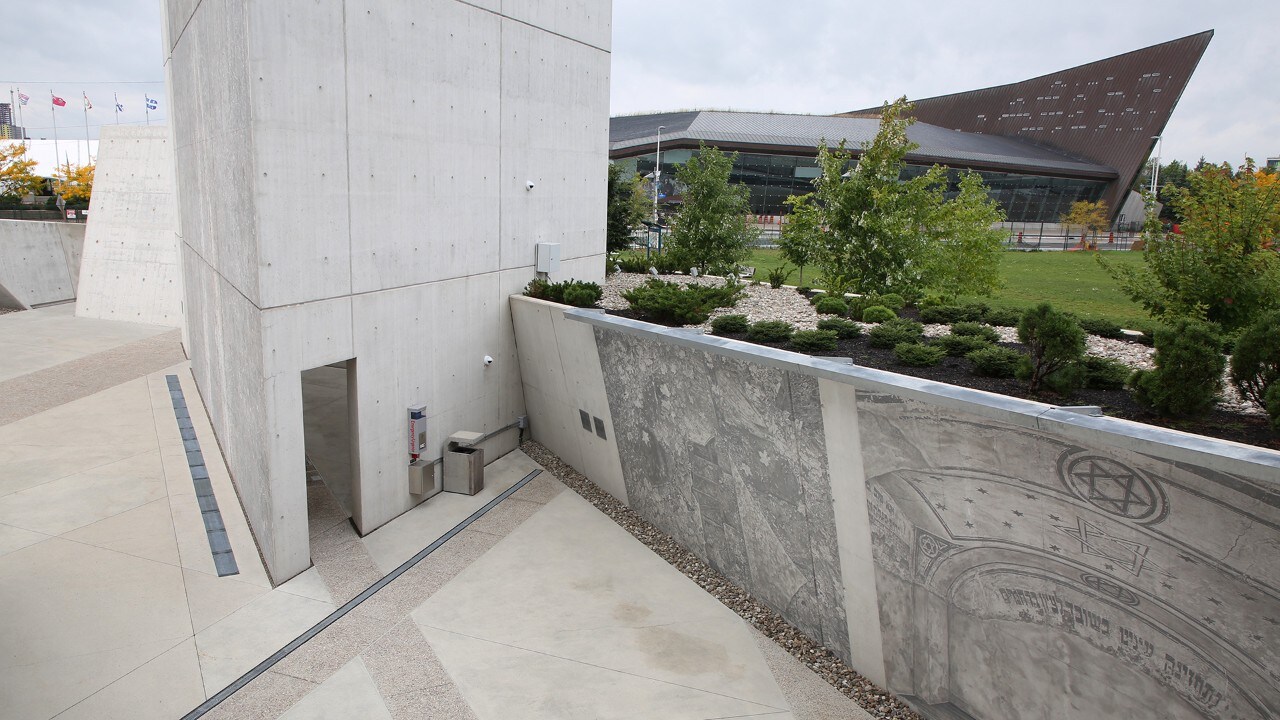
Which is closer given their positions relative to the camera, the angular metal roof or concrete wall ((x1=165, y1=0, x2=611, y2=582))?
concrete wall ((x1=165, y1=0, x2=611, y2=582))

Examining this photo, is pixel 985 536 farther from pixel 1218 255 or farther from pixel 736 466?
pixel 1218 255

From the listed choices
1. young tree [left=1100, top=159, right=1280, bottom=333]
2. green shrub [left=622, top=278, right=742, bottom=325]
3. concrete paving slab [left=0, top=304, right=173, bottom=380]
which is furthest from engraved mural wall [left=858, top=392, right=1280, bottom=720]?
concrete paving slab [left=0, top=304, right=173, bottom=380]

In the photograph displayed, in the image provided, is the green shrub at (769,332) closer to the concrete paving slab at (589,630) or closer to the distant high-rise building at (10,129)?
the concrete paving slab at (589,630)

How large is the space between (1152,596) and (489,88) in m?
11.6

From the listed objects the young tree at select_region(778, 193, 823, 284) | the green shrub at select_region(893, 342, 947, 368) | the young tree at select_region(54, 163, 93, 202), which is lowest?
the green shrub at select_region(893, 342, 947, 368)

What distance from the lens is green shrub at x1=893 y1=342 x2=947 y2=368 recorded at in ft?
30.4

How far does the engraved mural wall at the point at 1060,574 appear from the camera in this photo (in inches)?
191

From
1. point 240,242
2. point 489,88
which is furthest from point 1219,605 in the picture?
point 489,88

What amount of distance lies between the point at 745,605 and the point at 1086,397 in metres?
4.71

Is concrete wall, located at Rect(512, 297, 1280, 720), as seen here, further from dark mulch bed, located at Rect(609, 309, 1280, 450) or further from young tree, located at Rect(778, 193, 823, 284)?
young tree, located at Rect(778, 193, 823, 284)

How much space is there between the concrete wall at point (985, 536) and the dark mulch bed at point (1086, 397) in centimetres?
189

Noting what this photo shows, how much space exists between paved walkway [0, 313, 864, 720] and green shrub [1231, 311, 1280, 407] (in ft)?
16.3

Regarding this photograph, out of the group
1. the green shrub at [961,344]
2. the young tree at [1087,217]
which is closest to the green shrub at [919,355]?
the green shrub at [961,344]

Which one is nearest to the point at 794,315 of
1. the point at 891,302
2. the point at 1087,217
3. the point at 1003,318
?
the point at 891,302
